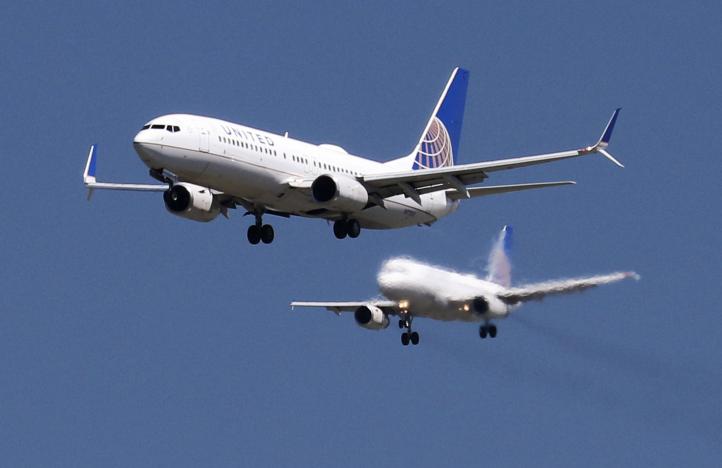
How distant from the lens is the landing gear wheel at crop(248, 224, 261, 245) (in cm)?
6519

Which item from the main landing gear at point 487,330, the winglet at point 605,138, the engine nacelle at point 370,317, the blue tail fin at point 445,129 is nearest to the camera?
the winglet at point 605,138

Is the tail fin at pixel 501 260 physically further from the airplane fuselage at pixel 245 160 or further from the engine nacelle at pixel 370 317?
the airplane fuselage at pixel 245 160

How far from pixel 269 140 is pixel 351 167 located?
437 centimetres

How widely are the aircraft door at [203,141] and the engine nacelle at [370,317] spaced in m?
17.8

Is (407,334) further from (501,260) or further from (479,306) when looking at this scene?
(501,260)

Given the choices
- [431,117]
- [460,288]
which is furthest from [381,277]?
[431,117]

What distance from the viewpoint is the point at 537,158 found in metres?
61.4

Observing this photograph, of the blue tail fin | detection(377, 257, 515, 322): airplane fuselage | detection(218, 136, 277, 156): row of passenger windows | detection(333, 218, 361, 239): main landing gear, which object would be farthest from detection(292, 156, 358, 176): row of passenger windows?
the blue tail fin

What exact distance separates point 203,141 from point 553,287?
1740 cm

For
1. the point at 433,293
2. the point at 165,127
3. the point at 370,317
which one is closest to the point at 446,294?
the point at 433,293

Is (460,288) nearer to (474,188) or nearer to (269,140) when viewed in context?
(474,188)

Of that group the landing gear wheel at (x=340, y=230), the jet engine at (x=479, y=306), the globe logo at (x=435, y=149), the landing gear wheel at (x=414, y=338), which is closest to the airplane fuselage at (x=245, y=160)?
the landing gear wheel at (x=340, y=230)

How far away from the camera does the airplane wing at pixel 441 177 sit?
202 ft

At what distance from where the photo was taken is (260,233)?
6525cm
